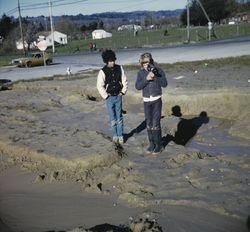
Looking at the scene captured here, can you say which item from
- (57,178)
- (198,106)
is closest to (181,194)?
(57,178)

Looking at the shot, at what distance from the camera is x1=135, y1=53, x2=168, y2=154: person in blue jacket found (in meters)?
8.31

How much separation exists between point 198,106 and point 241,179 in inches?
308

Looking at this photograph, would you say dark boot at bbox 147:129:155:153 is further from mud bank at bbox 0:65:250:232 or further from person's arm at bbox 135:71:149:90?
person's arm at bbox 135:71:149:90

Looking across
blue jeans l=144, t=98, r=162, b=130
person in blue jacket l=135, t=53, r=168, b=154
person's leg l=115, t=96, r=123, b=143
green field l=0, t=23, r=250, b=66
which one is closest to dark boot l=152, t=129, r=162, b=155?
person in blue jacket l=135, t=53, r=168, b=154

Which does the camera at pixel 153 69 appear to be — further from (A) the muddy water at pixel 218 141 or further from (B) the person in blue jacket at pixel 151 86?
(A) the muddy water at pixel 218 141

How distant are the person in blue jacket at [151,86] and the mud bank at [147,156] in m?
0.74

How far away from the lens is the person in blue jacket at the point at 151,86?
831 centimetres

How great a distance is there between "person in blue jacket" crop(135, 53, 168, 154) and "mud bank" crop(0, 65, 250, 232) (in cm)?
74

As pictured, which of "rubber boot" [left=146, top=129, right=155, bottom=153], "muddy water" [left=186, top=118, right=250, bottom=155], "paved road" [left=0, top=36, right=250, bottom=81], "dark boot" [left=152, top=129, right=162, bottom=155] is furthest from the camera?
"paved road" [left=0, top=36, right=250, bottom=81]

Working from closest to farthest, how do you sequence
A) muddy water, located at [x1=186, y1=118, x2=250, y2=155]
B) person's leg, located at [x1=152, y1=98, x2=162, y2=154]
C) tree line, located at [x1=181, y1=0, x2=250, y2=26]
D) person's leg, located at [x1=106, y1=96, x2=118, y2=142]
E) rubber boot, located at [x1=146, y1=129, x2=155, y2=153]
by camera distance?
person's leg, located at [x1=152, y1=98, x2=162, y2=154], rubber boot, located at [x1=146, y1=129, x2=155, y2=153], person's leg, located at [x1=106, y1=96, x2=118, y2=142], muddy water, located at [x1=186, y1=118, x2=250, y2=155], tree line, located at [x1=181, y1=0, x2=250, y2=26]

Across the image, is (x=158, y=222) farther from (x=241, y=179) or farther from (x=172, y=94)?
(x=172, y=94)

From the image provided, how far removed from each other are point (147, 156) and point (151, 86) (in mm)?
1482

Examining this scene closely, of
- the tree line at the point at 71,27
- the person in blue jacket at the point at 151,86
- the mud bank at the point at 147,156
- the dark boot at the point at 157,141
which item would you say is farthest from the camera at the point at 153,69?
Answer: the tree line at the point at 71,27

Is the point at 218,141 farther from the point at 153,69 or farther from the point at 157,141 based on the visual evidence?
the point at 153,69
